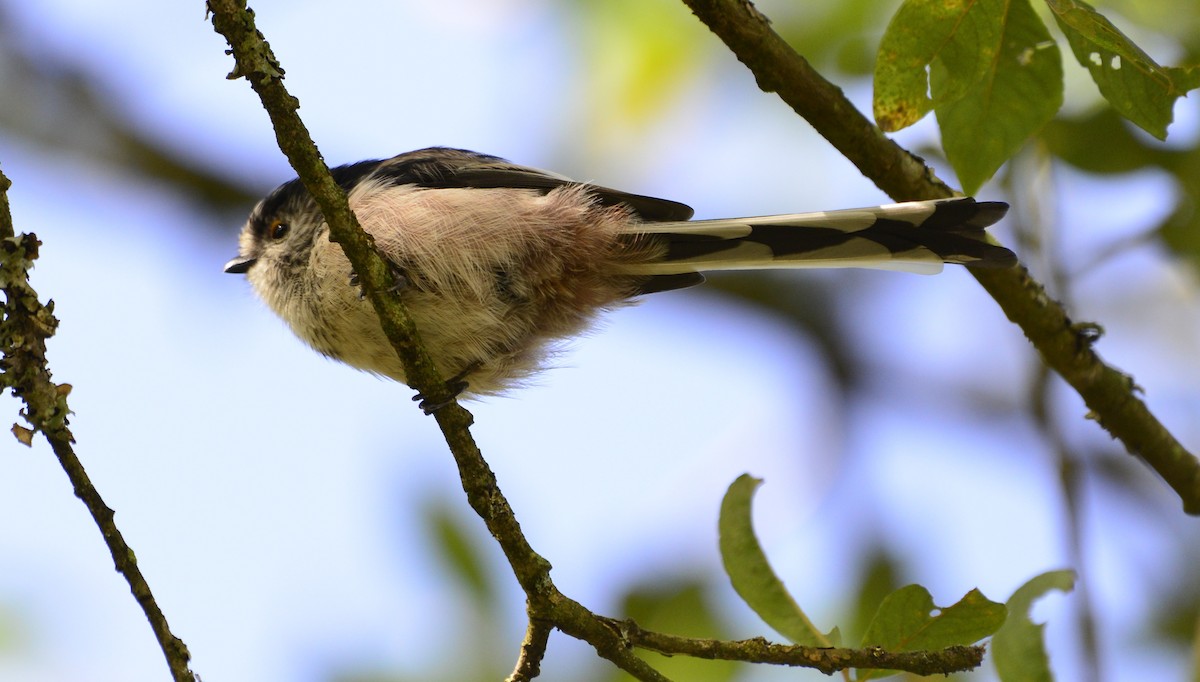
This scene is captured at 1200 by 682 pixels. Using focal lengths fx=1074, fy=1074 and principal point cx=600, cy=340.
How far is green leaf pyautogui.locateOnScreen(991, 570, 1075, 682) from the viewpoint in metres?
2.60

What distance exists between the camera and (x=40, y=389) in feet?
6.98

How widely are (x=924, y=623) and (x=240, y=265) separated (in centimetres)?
277

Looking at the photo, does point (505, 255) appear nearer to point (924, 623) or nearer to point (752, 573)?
point (752, 573)

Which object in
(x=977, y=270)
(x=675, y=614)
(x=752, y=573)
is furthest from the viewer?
(x=675, y=614)

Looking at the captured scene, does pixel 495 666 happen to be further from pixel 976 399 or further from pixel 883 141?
pixel 976 399

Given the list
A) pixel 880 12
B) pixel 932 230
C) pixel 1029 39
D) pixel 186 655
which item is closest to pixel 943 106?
pixel 1029 39

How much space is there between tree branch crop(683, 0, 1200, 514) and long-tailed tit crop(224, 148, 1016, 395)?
0.51 feet

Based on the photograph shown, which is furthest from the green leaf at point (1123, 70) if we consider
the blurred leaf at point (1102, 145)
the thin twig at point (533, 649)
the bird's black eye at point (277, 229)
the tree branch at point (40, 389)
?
the bird's black eye at point (277, 229)

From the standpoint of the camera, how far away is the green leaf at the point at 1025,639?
102 inches

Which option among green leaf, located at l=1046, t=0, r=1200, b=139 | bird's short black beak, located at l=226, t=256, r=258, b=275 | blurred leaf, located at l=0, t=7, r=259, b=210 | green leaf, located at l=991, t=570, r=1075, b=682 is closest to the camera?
green leaf, located at l=1046, t=0, r=1200, b=139

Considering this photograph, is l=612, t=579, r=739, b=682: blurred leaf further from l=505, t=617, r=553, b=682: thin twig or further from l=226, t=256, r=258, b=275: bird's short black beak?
l=226, t=256, r=258, b=275: bird's short black beak

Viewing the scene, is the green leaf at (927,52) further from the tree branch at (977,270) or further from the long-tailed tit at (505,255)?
the long-tailed tit at (505,255)

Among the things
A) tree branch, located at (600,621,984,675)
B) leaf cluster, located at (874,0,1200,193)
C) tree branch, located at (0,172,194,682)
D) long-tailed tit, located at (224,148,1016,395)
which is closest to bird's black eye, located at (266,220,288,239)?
long-tailed tit, located at (224,148,1016,395)

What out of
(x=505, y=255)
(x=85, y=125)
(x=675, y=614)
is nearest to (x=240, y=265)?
(x=505, y=255)
